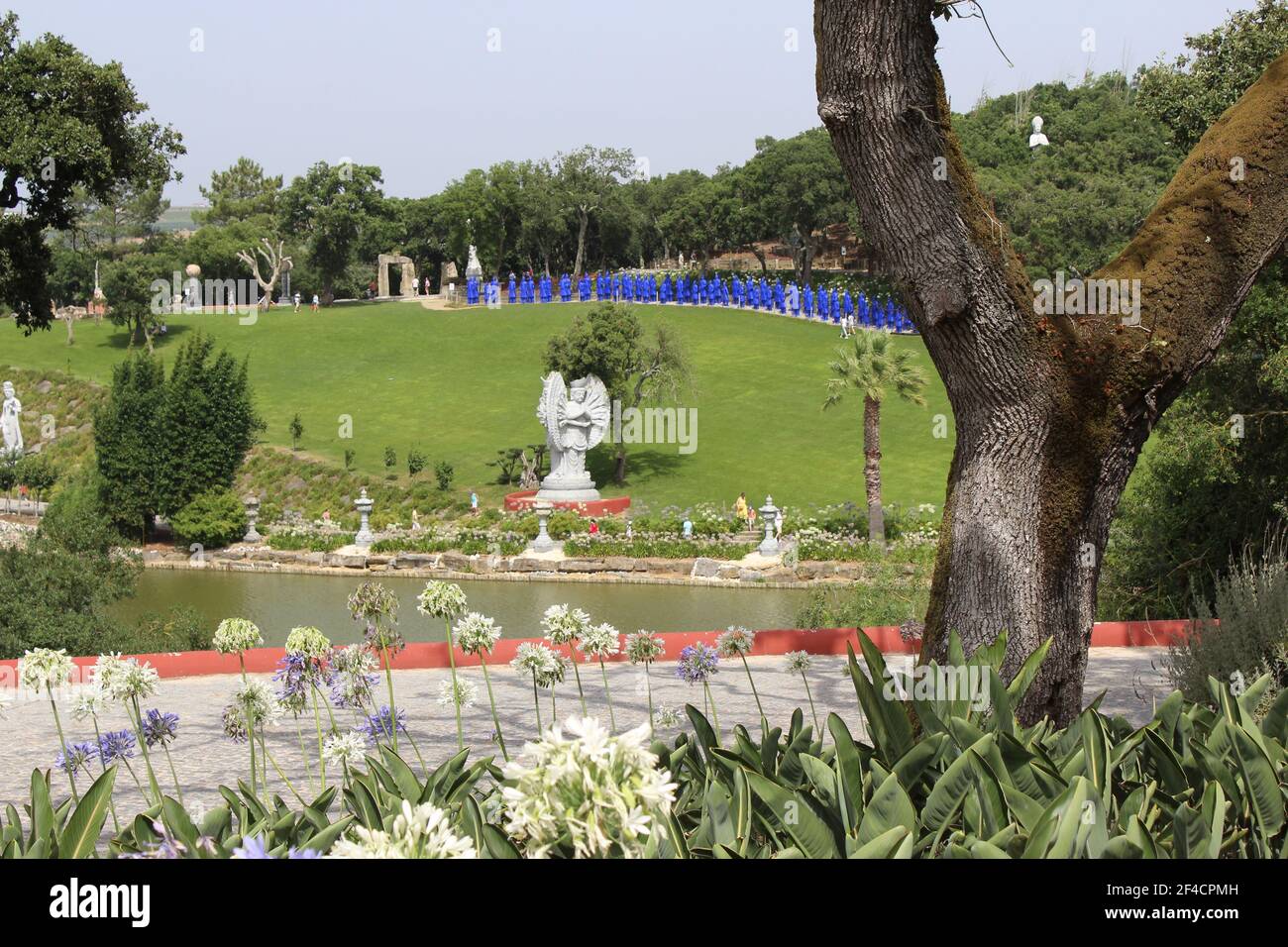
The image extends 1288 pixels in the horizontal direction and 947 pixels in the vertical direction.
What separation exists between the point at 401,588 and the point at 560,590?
10.6 ft

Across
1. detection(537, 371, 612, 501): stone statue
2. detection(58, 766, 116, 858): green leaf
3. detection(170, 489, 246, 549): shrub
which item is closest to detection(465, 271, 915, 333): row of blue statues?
detection(537, 371, 612, 501): stone statue

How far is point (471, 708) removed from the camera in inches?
331

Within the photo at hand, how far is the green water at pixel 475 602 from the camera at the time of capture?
20969 millimetres

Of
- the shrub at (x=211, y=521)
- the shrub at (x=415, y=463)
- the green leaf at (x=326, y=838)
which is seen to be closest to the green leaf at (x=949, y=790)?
the green leaf at (x=326, y=838)

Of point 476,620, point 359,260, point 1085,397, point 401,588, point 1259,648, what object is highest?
point 359,260

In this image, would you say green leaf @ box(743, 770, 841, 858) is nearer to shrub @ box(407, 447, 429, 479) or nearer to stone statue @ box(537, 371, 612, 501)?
stone statue @ box(537, 371, 612, 501)

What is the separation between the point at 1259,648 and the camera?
7.20m

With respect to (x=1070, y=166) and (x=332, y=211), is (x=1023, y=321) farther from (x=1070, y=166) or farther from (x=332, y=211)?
(x=332, y=211)

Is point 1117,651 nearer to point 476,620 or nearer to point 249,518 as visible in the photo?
point 476,620

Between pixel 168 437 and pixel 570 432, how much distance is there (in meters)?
9.50

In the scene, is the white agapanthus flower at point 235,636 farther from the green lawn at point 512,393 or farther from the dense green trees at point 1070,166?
the dense green trees at point 1070,166

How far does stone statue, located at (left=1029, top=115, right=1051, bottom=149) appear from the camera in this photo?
59.7 meters

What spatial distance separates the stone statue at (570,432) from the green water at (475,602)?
5.88 meters
